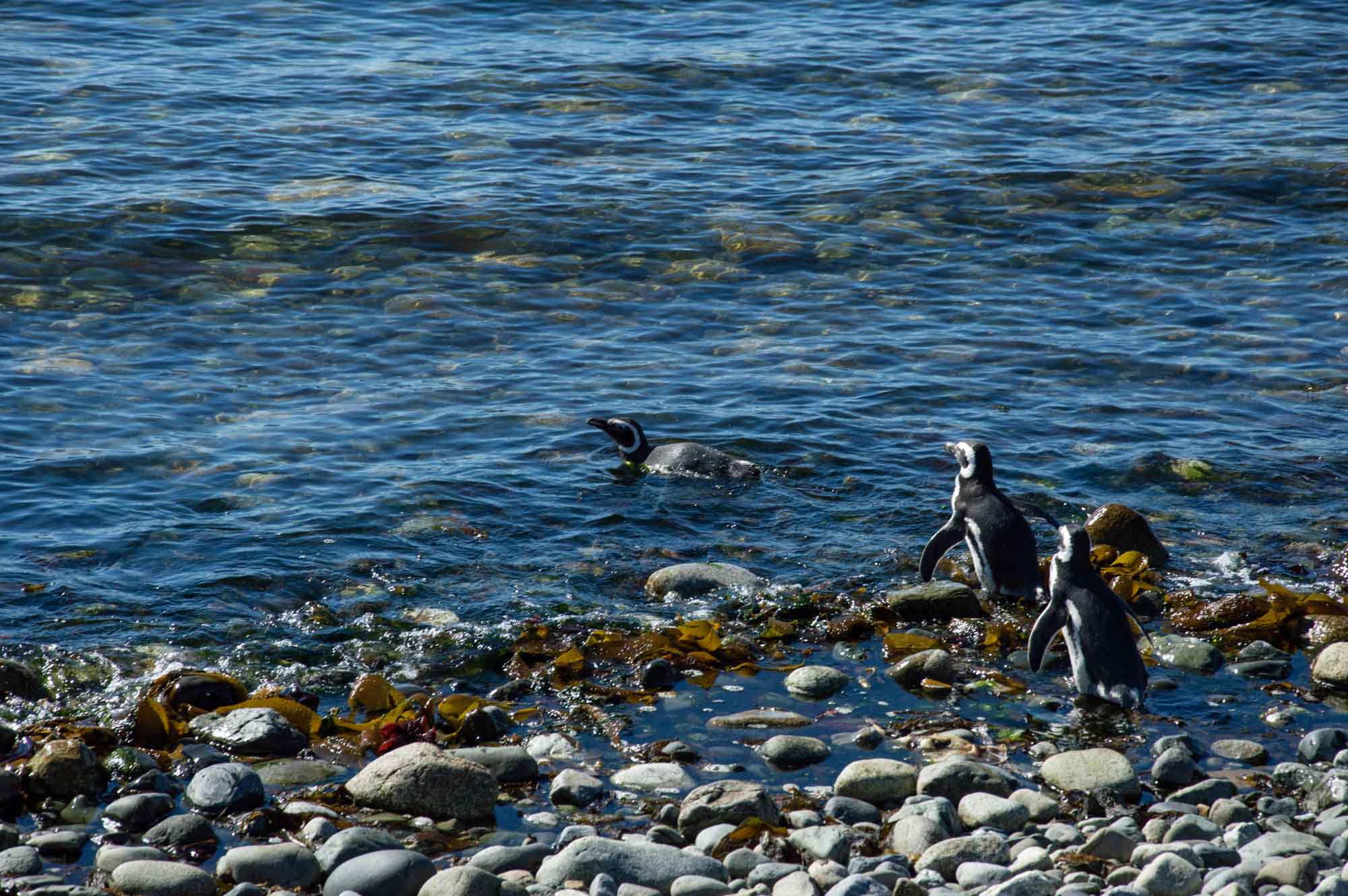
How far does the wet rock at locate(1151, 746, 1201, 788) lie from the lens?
6586 mm

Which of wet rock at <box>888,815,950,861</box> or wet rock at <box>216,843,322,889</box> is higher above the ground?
wet rock at <box>216,843,322,889</box>

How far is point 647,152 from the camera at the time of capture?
2011cm

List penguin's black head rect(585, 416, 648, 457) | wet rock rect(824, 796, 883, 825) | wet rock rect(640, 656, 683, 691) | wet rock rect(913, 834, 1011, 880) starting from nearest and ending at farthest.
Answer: wet rock rect(913, 834, 1011, 880)
wet rock rect(824, 796, 883, 825)
wet rock rect(640, 656, 683, 691)
penguin's black head rect(585, 416, 648, 457)

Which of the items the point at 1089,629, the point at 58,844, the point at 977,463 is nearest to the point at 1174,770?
the point at 1089,629

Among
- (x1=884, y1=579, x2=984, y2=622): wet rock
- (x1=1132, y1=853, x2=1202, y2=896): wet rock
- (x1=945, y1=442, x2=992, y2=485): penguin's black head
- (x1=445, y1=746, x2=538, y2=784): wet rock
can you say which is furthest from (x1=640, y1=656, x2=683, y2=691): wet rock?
(x1=1132, y1=853, x2=1202, y2=896): wet rock

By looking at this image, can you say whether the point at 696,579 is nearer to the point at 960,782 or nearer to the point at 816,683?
the point at 816,683

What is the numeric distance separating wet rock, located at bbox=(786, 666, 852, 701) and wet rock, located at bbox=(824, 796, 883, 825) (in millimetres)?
1280

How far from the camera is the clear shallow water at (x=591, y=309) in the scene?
9539 mm

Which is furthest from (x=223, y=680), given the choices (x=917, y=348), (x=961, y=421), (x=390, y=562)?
(x=917, y=348)

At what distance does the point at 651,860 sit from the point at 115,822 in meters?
2.25

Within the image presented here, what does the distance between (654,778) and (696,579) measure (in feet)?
8.02

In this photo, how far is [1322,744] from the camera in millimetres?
6777

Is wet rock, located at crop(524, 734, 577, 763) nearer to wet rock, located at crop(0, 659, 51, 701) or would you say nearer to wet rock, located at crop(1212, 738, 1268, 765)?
wet rock, located at crop(0, 659, 51, 701)

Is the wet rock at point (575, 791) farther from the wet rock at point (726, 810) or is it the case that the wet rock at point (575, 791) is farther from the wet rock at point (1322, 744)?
the wet rock at point (1322, 744)
